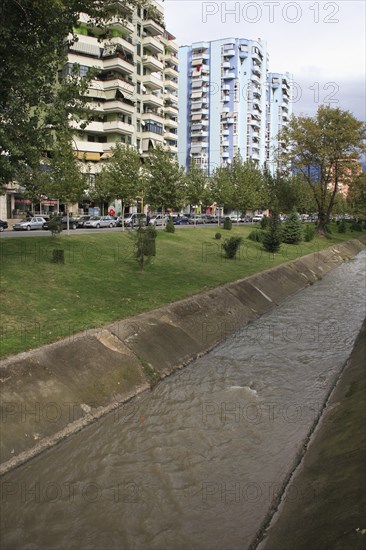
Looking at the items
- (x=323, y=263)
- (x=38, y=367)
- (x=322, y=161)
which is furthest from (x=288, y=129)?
(x=38, y=367)

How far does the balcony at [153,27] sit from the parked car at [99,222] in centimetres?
4277

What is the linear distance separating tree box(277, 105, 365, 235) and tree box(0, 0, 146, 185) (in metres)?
35.1

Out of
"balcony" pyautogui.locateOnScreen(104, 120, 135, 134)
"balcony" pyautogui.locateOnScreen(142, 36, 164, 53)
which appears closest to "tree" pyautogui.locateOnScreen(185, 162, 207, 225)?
"balcony" pyautogui.locateOnScreen(104, 120, 135, 134)

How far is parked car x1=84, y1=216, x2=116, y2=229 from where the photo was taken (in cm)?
5112

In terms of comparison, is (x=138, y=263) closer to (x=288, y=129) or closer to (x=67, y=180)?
(x=67, y=180)

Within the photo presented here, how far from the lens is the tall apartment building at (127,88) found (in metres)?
67.5

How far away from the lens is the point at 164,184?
37.9 metres

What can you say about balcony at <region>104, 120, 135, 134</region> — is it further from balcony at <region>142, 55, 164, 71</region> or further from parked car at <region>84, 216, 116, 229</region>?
parked car at <region>84, 216, 116, 229</region>

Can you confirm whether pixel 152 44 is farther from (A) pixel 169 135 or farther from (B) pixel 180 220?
(B) pixel 180 220

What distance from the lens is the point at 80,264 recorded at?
1909cm

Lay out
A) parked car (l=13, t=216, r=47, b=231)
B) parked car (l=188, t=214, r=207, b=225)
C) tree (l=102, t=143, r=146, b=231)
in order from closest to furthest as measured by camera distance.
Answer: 1. tree (l=102, t=143, r=146, b=231)
2. parked car (l=13, t=216, r=47, b=231)
3. parked car (l=188, t=214, r=207, b=225)

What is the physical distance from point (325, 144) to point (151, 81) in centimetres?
4518

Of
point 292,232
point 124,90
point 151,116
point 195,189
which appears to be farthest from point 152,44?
point 292,232

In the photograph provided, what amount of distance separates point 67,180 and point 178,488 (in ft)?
78.7
